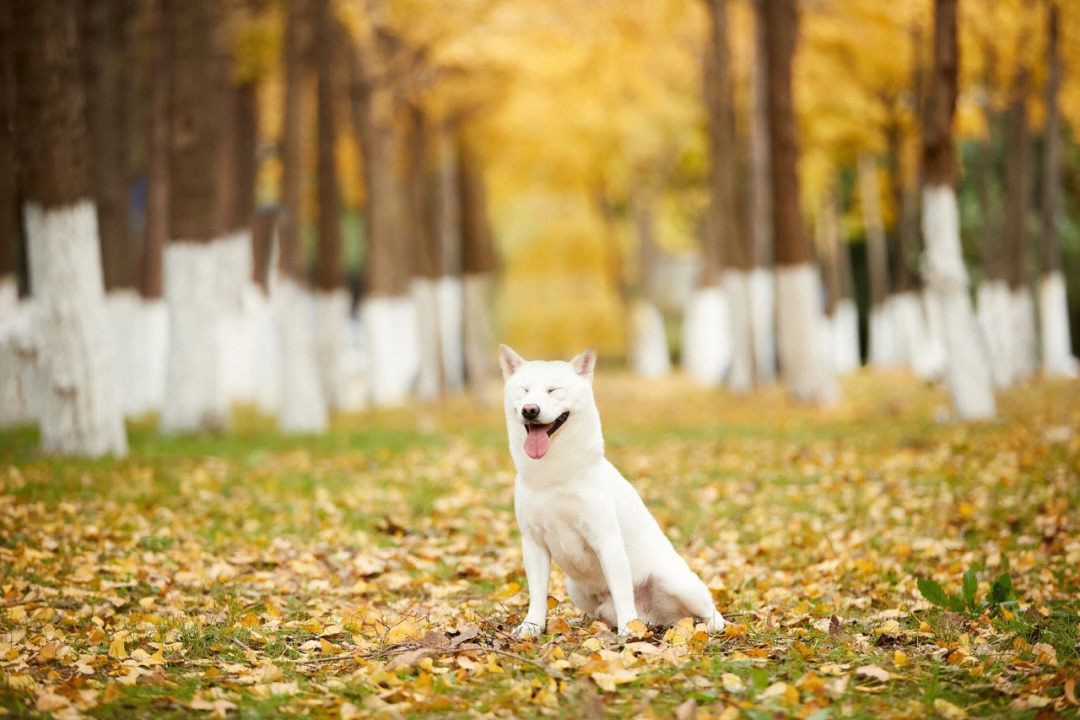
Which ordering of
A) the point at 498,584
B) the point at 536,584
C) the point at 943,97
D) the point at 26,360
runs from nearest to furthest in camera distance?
the point at 536,584 < the point at 498,584 < the point at 26,360 < the point at 943,97

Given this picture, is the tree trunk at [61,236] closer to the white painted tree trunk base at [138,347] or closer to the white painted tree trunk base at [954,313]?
the white painted tree trunk base at [138,347]

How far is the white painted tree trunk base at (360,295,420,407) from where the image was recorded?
21.9m

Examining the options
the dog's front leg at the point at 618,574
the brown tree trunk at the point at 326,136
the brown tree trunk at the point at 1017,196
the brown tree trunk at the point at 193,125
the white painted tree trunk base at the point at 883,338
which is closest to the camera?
the dog's front leg at the point at 618,574

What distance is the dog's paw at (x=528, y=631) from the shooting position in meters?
5.07

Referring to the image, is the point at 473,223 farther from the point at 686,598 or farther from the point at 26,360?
the point at 686,598

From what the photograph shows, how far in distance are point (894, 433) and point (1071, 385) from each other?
9436mm

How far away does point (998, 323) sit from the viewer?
22844 mm

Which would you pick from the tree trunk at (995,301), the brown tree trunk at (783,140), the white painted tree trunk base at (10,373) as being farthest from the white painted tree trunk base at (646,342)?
the white painted tree trunk base at (10,373)

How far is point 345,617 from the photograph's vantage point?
5.80 m

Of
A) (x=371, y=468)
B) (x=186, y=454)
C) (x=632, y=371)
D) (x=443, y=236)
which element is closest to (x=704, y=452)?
(x=371, y=468)

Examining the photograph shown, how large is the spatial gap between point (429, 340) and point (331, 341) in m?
3.60

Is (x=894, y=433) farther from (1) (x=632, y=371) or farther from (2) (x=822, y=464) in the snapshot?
(1) (x=632, y=371)

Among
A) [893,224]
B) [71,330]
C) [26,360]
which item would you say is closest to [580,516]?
[71,330]

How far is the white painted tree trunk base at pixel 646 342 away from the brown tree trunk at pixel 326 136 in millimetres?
16252
